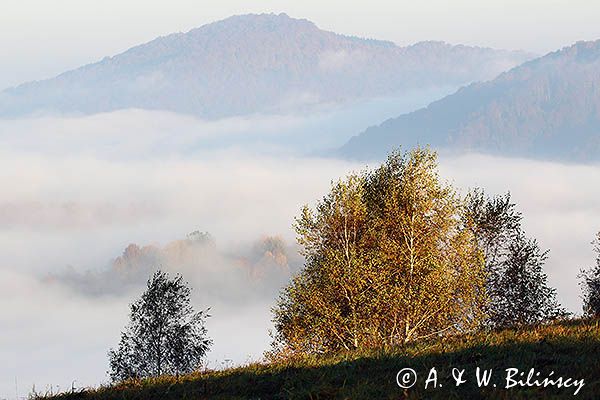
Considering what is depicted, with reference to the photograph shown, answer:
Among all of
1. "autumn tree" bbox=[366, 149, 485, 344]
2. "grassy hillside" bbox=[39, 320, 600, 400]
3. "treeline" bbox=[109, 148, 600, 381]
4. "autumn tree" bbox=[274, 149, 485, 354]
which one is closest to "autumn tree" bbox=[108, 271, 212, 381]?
"treeline" bbox=[109, 148, 600, 381]

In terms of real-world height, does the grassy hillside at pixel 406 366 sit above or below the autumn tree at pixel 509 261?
below

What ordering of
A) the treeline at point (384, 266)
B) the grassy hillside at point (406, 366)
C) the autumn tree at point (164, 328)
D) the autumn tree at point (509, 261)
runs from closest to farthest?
the grassy hillside at point (406, 366) → the treeline at point (384, 266) → the autumn tree at point (509, 261) → the autumn tree at point (164, 328)

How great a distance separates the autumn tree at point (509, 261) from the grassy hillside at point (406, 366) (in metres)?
42.7

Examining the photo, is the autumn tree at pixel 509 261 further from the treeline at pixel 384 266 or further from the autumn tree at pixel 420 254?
the autumn tree at pixel 420 254

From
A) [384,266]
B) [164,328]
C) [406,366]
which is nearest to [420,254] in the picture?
[384,266]

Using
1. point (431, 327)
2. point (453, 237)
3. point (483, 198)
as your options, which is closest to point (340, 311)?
point (431, 327)

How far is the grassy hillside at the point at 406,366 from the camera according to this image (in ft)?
36.4

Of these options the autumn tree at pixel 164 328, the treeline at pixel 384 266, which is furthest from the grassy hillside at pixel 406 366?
the autumn tree at pixel 164 328

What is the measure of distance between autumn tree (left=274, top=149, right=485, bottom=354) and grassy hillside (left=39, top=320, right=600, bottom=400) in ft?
79.9

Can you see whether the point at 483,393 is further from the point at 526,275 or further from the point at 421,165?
the point at 526,275

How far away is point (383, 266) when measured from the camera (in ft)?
135

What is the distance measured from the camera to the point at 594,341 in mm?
14430

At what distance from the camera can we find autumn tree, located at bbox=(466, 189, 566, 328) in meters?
57.8

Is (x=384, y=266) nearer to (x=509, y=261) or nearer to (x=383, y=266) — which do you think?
(x=383, y=266)
